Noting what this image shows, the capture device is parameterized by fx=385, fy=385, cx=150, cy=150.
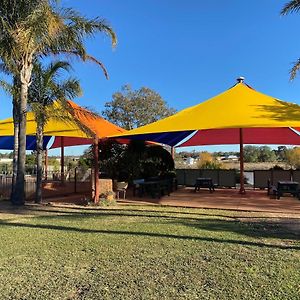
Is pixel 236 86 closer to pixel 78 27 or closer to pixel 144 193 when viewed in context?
pixel 144 193

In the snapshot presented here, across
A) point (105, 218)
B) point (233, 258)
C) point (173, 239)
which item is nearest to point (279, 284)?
point (233, 258)

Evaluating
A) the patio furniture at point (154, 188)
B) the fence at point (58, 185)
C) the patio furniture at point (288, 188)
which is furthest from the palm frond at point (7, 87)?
the patio furniture at point (288, 188)

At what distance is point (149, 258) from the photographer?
555 centimetres

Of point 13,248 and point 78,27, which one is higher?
point 78,27

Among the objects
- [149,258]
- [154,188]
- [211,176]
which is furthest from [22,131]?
[211,176]

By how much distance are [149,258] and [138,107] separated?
98.1 feet

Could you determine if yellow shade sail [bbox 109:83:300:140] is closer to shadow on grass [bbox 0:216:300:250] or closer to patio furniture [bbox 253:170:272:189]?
shadow on grass [bbox 0:216:300:250]

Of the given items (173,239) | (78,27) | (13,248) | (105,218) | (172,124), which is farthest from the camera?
(172,124)

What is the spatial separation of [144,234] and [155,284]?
2650 millimetres

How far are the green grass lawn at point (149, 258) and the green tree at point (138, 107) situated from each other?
26.2 metres

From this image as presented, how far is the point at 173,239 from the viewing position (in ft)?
22.0

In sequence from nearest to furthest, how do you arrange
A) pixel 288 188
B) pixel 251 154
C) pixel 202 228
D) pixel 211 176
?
pixel 202 228 → pixel 288 188 → pixel 211 176 → pixel 251 154

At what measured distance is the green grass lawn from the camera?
4.32 meters

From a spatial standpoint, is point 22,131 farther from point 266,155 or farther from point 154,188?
point 266,155
